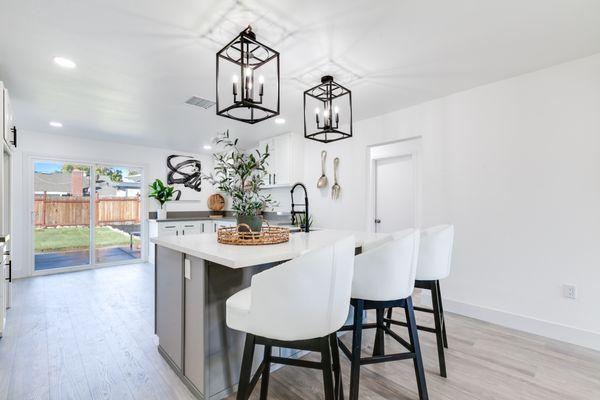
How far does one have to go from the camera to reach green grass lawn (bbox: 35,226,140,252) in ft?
15.9

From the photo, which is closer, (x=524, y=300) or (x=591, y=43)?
(x=591, y=43)

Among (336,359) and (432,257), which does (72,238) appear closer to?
(336,359)

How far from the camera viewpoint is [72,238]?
16.8ft

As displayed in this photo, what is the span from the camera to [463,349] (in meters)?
2.32

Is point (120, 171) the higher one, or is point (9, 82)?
point (9, 82)

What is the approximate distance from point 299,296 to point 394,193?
11.1 feet

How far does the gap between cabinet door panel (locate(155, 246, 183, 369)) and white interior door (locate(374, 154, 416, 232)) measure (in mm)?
3077

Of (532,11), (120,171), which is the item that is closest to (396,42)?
(532,11)

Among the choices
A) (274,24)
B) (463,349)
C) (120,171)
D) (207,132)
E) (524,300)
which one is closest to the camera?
(274,24)

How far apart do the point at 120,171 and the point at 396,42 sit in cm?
541

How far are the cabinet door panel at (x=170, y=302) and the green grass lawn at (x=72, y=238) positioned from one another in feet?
13.2

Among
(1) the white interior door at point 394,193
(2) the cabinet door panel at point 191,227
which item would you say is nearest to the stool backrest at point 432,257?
(1) the white interior door at point 394,193

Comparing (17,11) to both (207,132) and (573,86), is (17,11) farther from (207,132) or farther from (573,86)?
(573,86)

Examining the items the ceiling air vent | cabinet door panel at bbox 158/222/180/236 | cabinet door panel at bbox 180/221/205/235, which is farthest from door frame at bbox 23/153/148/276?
the ceiling air vent
